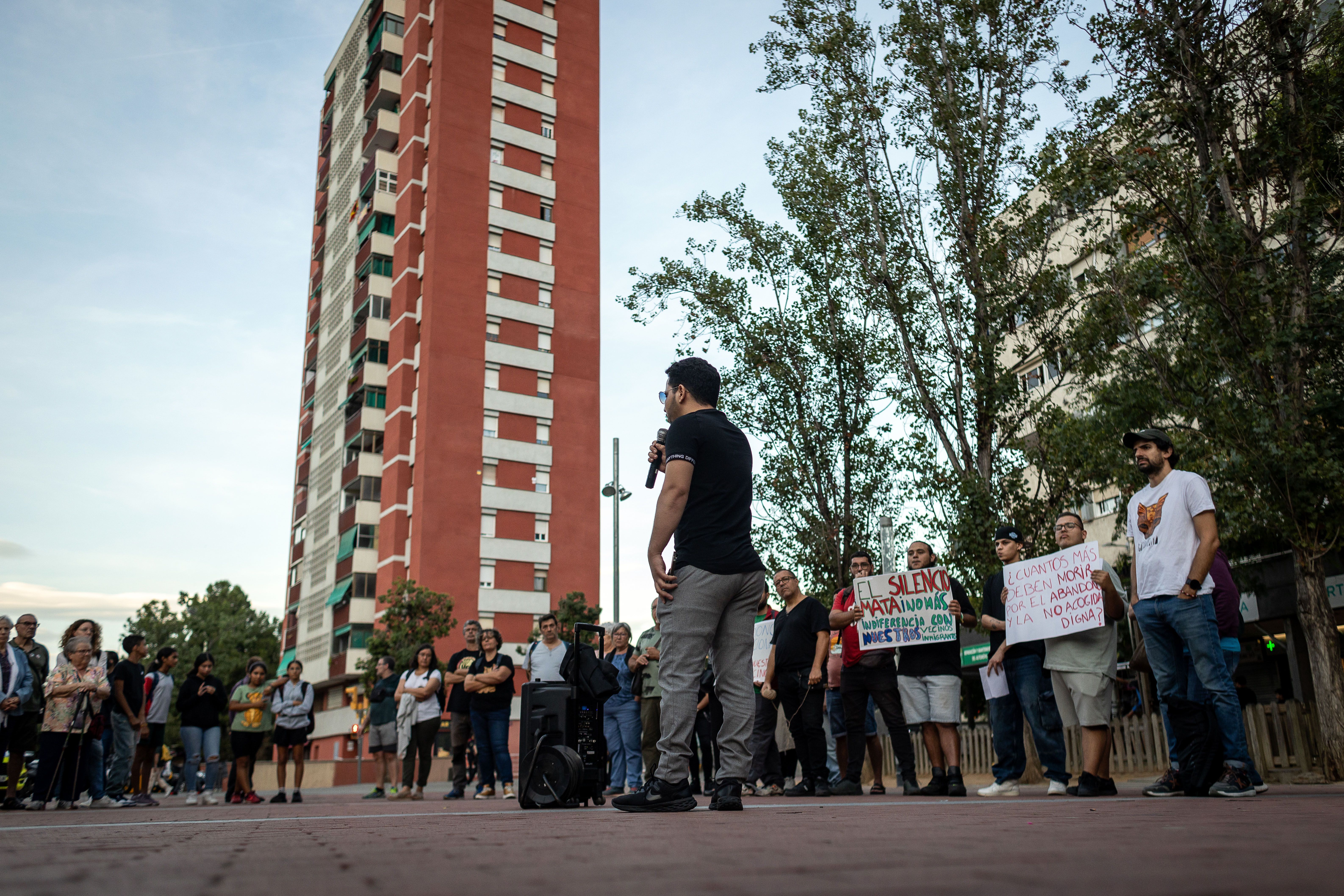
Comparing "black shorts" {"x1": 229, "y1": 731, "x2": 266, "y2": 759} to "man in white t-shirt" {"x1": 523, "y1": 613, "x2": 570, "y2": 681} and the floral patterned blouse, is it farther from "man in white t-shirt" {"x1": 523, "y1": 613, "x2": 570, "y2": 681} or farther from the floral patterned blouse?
"man in white t-shirt" {"x1": 523, "y1": 613, "x2": 570, "y2": 681}

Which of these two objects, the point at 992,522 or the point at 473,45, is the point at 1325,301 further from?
the point at 473,45

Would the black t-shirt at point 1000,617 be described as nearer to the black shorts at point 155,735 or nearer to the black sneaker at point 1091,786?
the black sneaker at point 1091,786

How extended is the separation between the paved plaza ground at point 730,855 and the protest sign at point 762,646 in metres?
5.56

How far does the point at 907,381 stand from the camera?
17500mm

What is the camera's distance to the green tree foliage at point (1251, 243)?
12227mm

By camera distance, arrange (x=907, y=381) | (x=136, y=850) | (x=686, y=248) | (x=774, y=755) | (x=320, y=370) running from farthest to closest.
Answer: (x=320, y=370)
(x=686, y=248)
(x=907, y=381)
(x=774, y=755)
(x=136, y=850)

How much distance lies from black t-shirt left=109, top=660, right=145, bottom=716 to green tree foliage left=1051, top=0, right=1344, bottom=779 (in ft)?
43.7

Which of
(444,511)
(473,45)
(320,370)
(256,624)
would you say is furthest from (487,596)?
(256,624)

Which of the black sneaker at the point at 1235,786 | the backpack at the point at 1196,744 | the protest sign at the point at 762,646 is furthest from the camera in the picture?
the protest sign at the point at 762,646

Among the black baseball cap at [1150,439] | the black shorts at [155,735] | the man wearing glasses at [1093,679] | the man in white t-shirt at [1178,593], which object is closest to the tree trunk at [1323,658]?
the man wearing glasses at [1093,679]

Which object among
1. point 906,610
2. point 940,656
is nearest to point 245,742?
point 906,610

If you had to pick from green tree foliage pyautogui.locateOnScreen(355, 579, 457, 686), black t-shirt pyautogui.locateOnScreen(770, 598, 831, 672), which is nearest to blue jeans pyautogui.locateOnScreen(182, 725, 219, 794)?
black t-shirt pyautogui.locateOnScreen(770, 598, 831, 672)

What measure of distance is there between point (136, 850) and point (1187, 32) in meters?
14.8

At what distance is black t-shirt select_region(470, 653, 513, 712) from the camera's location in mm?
11375
